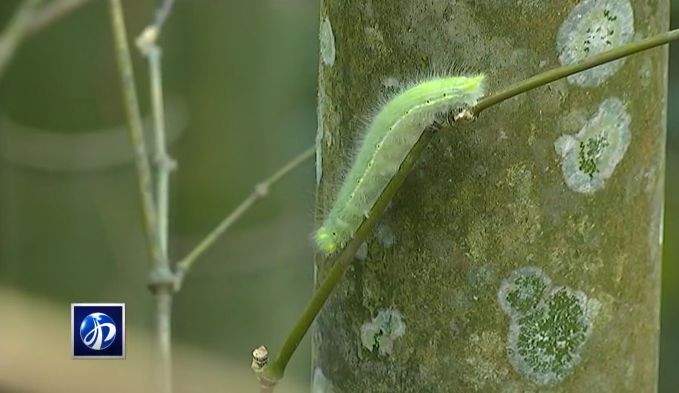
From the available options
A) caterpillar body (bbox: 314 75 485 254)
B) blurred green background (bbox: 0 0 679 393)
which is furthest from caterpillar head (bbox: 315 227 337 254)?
blurred green background (bbox: 0 0 679 393)

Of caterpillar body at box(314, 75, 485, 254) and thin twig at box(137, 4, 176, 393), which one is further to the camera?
thin twig at box(137, 4, 176, 393)

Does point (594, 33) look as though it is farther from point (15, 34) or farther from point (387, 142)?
point (15, 34)

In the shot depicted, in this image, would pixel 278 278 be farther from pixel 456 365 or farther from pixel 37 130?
pixel 456 365

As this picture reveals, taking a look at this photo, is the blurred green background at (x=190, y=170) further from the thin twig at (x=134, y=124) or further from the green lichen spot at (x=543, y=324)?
the green lichen spot at (x=543, y=324)

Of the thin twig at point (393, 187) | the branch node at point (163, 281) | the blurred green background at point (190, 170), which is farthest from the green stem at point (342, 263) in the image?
the blurred green background at point (190, 170)

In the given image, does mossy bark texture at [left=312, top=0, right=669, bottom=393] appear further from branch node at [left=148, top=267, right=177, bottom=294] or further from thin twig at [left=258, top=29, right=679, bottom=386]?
branch node at [left=148, top=267, right=177, bottom=294]

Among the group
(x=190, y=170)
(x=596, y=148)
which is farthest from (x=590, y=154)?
(x=190, y=170)
